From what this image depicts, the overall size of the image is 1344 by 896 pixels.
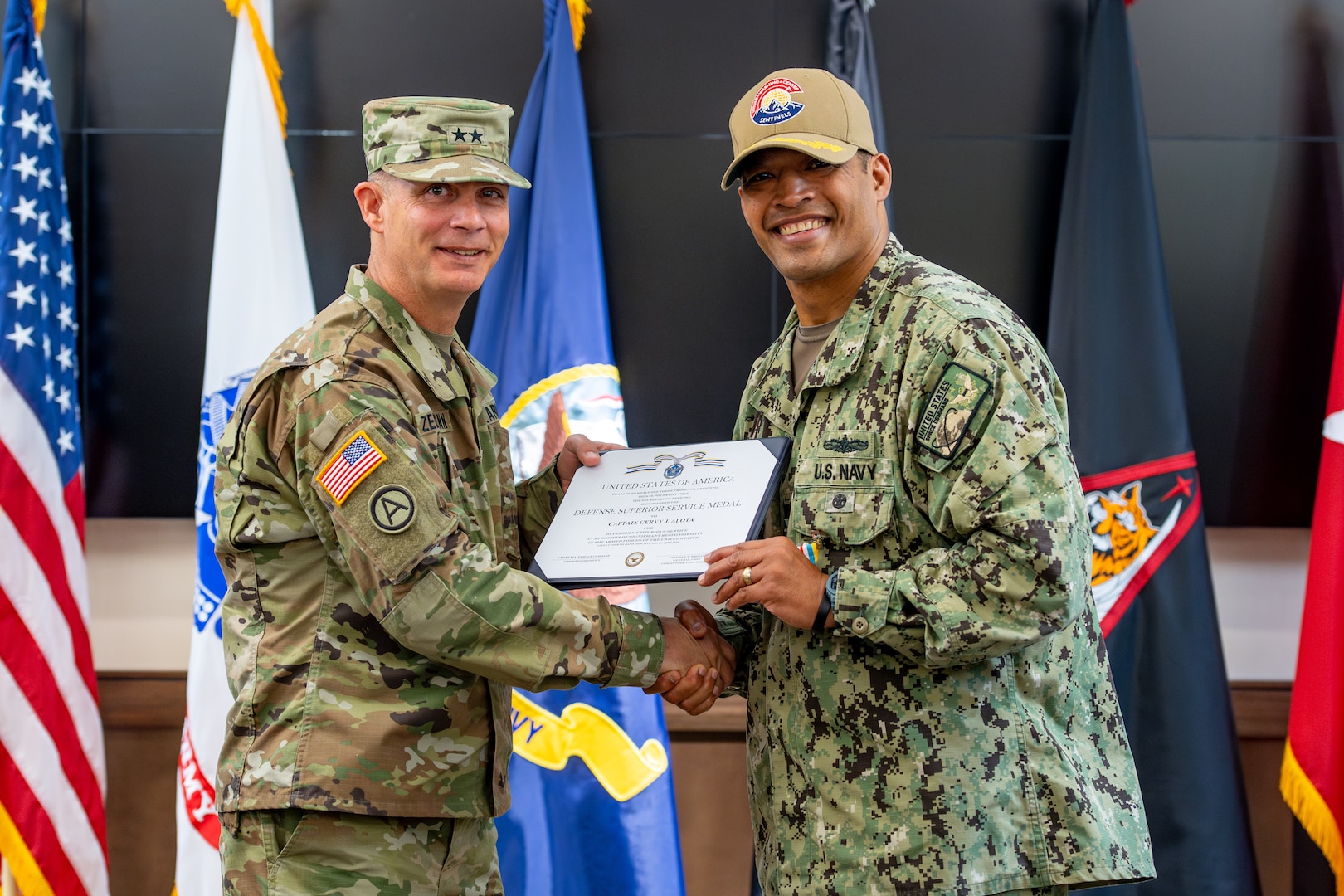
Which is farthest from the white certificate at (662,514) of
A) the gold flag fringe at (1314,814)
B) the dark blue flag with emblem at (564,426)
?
the gold flag fringe at (1314,814)

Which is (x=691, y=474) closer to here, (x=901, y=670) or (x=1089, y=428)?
(x=901, y=670)

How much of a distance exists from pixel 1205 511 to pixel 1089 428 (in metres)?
0.56

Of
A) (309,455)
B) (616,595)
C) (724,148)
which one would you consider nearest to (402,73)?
(724,148)

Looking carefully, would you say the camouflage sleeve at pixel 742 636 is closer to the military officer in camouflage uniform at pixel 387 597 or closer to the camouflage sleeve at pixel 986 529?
the military officer in camouflage uniform at pixel 387 597

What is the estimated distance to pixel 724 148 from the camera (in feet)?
9.84

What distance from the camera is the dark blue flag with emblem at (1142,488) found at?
2668mm

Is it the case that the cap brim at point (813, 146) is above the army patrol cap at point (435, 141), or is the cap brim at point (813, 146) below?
below

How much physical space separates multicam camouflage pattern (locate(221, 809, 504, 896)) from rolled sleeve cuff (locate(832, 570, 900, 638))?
0.72 meters

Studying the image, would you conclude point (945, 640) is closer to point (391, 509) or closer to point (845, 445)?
point (845, 445)

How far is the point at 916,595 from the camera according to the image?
1.56 metres

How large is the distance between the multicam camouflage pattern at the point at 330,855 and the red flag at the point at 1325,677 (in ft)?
7.06

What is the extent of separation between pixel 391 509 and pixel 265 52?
178 centimetres

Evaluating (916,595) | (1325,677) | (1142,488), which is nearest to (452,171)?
(916,595)

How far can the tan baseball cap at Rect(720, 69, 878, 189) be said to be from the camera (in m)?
1.75
